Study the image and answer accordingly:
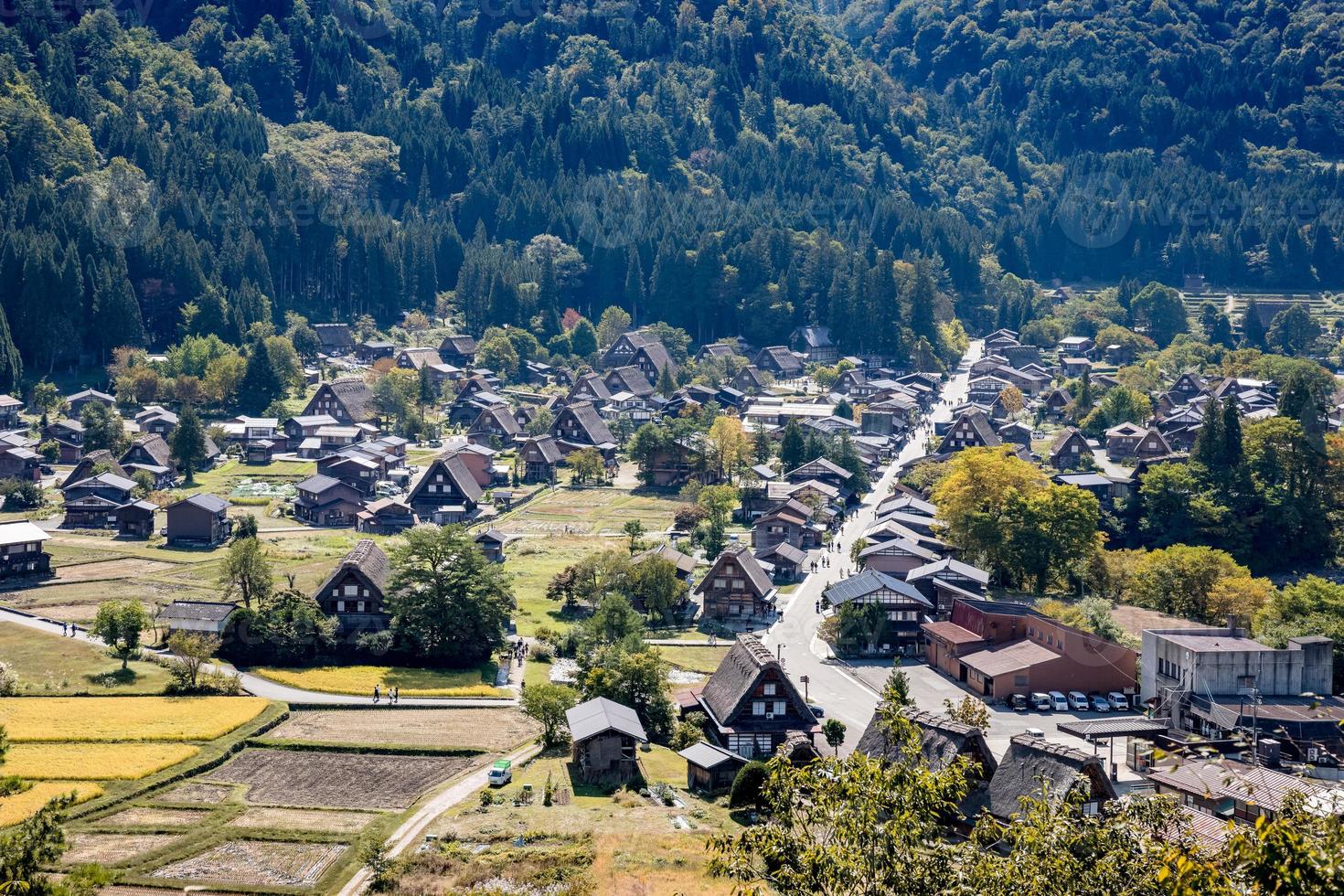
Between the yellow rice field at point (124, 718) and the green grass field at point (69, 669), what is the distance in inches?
35.7

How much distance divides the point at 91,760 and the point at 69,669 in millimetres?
9030

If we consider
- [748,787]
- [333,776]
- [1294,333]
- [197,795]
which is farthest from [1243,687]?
[1294,333]

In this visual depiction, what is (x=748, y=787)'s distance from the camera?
34.0 metres

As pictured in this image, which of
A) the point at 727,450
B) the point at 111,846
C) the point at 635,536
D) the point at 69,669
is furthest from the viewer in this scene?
the point at 727,450

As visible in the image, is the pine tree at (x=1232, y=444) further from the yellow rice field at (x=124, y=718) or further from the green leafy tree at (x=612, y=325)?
the green leafy tree at (x=612, y=325)

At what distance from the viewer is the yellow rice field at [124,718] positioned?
124 feet

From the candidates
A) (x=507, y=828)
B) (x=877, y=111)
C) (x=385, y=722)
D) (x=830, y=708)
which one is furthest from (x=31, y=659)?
(x=877, y=111)

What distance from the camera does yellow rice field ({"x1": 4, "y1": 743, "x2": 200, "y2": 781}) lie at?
114 ft

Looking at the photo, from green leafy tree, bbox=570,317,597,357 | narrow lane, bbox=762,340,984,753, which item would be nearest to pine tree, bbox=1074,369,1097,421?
narrow lane, bbox=762,340,984,753

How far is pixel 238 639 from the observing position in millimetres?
46125

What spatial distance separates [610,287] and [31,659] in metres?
82.7

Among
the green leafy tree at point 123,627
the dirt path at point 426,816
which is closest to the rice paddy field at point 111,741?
the green leafy tree at point 123,627

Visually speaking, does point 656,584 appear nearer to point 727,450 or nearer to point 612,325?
point 727,450

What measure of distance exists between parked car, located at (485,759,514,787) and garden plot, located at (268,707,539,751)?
2.72 m
